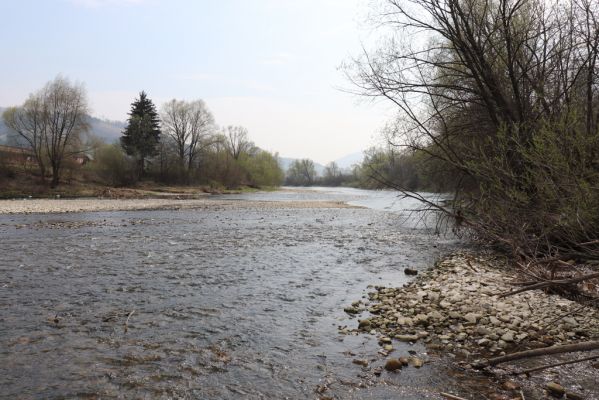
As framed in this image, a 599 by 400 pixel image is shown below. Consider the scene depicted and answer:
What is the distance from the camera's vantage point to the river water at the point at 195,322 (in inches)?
211

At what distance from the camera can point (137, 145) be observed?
68.2 metres

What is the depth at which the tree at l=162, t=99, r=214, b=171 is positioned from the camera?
81500mm

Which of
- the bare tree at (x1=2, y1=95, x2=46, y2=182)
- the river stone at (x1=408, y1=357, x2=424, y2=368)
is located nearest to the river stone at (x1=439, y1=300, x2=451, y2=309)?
the river stone at (x1=408, y1=357, x2=424, y2=368)

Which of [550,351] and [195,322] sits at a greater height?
[550,351]

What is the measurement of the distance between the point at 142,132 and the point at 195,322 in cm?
6707

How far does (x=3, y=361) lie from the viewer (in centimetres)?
586

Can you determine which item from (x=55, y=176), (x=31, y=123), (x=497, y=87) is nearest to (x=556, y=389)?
(x=497, y=87)

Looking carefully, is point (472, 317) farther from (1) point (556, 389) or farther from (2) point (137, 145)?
(2) point (137, 145)

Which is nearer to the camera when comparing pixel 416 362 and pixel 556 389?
pixel 556 389

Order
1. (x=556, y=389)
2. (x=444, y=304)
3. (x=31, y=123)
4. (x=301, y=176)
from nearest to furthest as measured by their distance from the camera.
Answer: (x=556, y=389)
(x=444, y=304)
(x=31, y=123)
(x=301, y=176)

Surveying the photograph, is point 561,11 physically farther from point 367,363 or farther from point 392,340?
point 367,363

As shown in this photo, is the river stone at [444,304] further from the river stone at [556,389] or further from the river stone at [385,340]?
the river stone at [556,389]

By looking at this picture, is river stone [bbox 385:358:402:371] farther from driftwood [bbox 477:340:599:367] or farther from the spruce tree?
the spruce tree

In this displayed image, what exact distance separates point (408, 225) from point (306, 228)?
22.0ft
